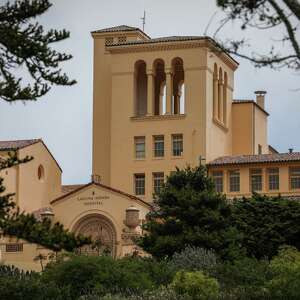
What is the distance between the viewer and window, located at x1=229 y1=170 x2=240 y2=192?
85000 mm

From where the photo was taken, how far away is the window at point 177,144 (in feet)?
291

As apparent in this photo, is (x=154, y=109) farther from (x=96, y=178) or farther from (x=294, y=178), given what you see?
(x=294, y=178)

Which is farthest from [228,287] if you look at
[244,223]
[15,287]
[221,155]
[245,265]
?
[221,155]

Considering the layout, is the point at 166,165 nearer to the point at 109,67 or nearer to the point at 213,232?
the point at 109,67

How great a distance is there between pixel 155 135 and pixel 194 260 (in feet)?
113

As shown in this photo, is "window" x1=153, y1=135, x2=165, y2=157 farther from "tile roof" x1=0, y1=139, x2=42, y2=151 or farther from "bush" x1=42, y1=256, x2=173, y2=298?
"bush" x1=42, y1=256, x2=173, y2=298

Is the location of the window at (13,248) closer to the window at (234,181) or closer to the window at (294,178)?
the window at (234,181)

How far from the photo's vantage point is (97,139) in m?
92.6

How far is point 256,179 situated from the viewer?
279 feet

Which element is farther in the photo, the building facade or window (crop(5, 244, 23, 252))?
the building facade

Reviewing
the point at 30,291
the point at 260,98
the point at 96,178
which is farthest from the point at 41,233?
the point at 260,98

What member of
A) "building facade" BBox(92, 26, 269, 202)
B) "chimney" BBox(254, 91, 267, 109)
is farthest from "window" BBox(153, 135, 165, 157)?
"chimney" BBox(254, 91, 267, 109)

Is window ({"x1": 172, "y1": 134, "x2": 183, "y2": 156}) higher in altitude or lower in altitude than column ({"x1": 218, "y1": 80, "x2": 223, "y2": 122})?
lower

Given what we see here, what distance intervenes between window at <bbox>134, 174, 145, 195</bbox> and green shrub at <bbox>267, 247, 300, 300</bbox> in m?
30.7
